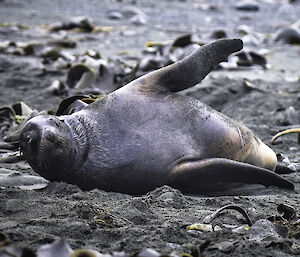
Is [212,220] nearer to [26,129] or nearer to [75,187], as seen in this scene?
[75,187]

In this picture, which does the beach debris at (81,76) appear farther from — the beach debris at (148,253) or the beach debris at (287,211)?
the beach debris at (148,253)

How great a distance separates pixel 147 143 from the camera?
11.3 feet

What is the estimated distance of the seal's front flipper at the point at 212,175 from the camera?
3379 millimetres

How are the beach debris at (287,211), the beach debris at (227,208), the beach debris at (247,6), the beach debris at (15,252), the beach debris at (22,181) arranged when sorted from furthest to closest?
1. the beach debris at (247,6)
2. the beach debris at (22,181)
3. the beach debris at (287,211)
4. the beach debris at (227,208)
5. the beach debris at (15,252)

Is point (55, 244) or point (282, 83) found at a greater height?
point (55, 244)

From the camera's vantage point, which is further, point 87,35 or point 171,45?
point 87,35

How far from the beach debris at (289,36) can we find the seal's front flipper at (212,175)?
7.16m

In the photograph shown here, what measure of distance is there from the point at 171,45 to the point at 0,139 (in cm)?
390

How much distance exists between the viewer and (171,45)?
8.09 m

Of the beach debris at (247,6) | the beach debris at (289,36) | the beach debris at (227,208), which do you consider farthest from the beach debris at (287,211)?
the beach debris at (247,6)

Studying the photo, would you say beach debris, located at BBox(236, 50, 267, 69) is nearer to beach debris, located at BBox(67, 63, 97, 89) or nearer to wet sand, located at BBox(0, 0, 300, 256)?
wet sand, located at BBox(0, 0, 300, 256)

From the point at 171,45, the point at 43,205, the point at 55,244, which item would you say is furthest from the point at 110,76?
the point at 55,244

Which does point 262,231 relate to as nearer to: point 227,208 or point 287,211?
point 227,208

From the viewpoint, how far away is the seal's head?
3250mm
